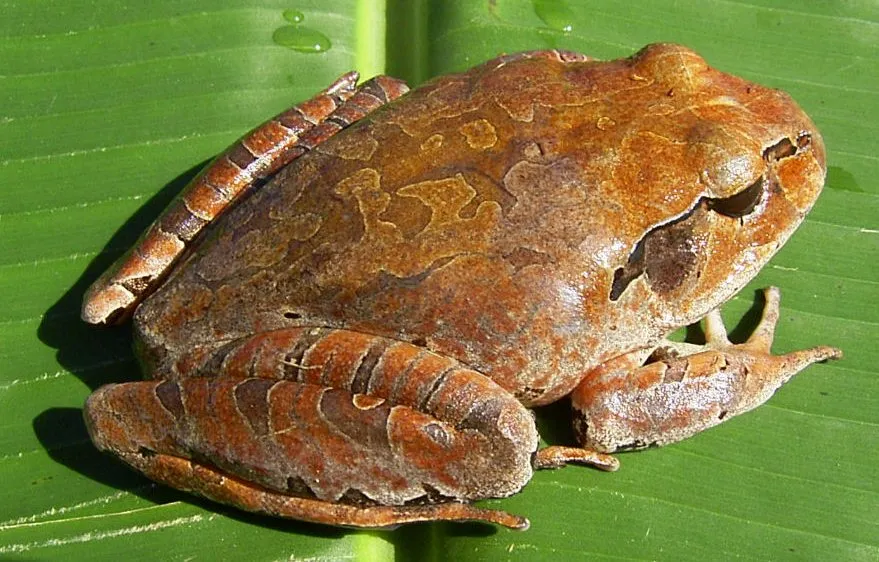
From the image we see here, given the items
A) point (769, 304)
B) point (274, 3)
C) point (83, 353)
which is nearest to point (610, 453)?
point (769, 304)

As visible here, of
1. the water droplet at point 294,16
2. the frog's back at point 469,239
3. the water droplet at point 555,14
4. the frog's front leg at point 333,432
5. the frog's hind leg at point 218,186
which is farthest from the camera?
the water droplet at point 294,16

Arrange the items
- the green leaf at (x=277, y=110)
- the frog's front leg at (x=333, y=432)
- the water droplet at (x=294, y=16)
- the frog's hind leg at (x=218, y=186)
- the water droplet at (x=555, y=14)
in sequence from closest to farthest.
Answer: the frog's front leg at (x=333, y=432) < the green leaf at (x=277, y=110) < the frog's hind leg at (x=218, y=186) < the water droplet at (x=555, y=14) < the water droplet at (x=294, y=16)

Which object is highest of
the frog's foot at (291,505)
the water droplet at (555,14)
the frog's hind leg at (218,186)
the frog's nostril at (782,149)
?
the water droplet at (555,14)

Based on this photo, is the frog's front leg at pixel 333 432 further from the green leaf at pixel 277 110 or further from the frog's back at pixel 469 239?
the green leaf at pixel 277 110

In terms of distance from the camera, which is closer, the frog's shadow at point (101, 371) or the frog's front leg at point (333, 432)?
the frog's front leg at point (333, 432)

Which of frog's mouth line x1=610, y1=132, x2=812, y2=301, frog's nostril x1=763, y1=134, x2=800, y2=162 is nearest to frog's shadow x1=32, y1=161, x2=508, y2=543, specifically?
frog's mouth line x1=610, y1=132, x2=812, y2=301

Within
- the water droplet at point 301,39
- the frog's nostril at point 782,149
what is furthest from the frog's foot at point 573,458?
the water droplet at point 301,39

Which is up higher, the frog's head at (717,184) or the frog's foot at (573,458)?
the frog's head at (717,184)

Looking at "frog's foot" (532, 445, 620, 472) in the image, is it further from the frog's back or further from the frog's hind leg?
the frog's hind leg
